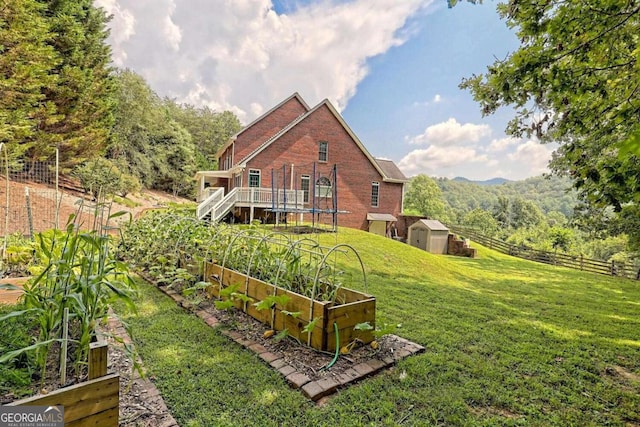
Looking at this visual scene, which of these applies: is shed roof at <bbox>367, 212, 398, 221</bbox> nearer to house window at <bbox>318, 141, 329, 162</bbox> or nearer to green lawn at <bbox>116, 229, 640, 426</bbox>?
house window at <bbox>318, 141, 329, 162</bbox>

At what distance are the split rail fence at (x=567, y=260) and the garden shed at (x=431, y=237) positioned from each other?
6.83 meters

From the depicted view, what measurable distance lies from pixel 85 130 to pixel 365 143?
16.7m

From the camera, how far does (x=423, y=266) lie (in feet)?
31.1

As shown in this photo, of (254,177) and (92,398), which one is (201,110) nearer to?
(254,177)

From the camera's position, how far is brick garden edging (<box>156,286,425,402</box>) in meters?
2.45

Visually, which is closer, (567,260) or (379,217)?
(567,260)

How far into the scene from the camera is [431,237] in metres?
17.0

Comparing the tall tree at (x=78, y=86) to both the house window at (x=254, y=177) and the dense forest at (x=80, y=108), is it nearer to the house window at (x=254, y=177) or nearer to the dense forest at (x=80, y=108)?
the dense forest at (x=80, y=108)

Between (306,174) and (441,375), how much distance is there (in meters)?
15.2

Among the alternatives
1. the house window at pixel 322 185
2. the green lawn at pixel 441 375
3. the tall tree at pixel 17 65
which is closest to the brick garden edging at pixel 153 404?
the green lawn at pixel 441 375

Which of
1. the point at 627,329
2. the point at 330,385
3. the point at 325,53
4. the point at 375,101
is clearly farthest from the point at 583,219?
the point at 330,385

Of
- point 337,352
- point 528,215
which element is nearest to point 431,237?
point 337,352

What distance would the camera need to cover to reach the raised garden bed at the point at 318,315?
2.93 metres

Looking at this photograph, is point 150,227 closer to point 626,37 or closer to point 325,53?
point 626,37
